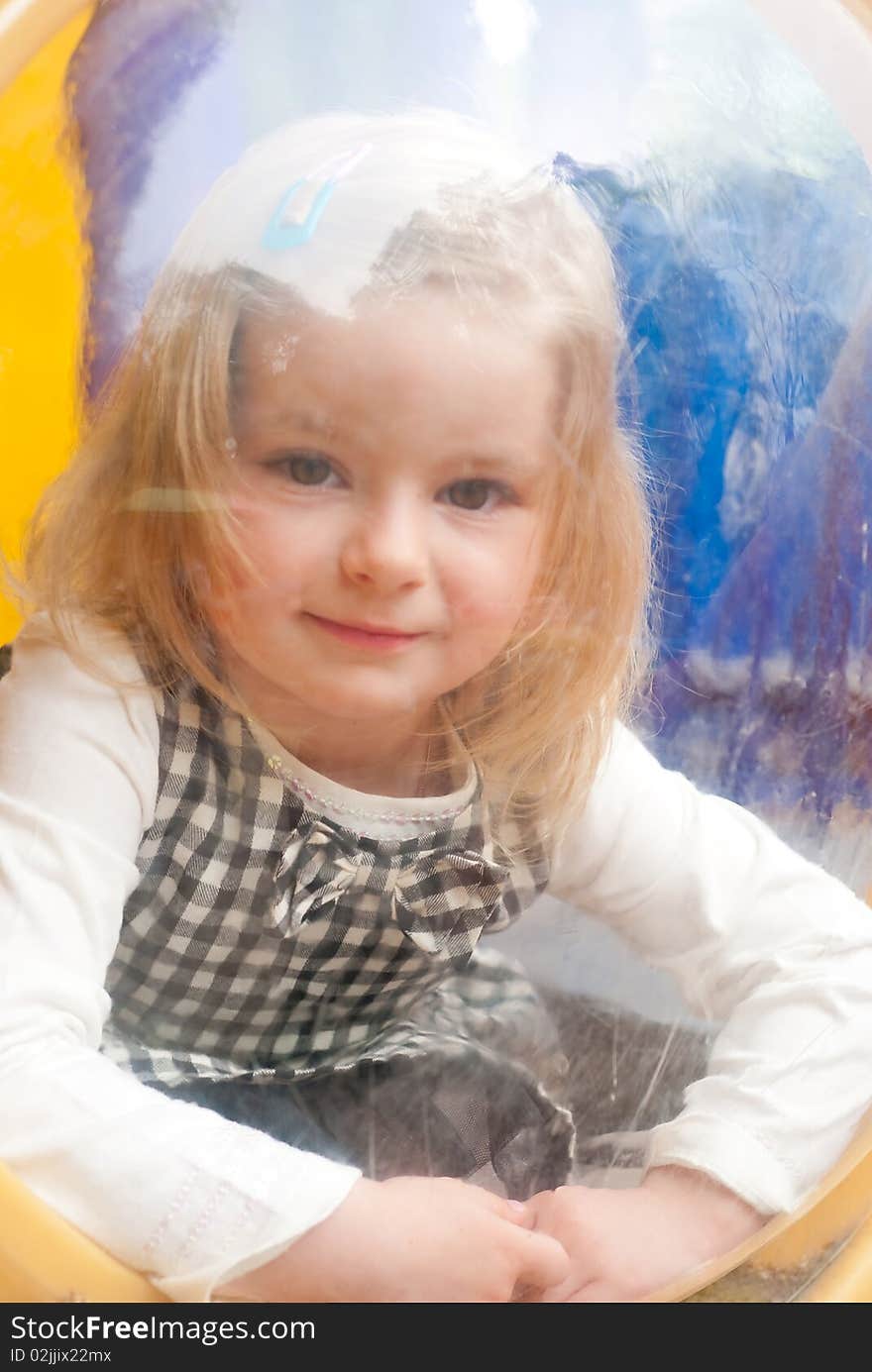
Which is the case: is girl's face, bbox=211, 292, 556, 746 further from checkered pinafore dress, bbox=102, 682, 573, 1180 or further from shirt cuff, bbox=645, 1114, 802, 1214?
shirt cuff, bbox=645, 1114, 802, 1214

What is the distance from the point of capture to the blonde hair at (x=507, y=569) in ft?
1.56

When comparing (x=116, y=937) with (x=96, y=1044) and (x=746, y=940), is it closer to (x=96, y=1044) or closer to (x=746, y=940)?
(x=96, y=1044)

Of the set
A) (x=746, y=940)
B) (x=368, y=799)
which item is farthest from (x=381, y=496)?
(x=746, y=940)

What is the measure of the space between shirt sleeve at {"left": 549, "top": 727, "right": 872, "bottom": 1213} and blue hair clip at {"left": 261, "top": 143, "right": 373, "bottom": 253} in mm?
216

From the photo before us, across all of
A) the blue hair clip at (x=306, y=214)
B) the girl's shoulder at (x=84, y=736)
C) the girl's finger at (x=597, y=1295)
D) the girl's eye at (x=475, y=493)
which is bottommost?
the girl's finger at (x=597, y=1295)

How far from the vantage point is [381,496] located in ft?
1.54

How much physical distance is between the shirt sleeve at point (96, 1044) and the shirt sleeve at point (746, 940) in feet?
0.51

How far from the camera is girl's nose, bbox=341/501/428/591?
470 millimetres

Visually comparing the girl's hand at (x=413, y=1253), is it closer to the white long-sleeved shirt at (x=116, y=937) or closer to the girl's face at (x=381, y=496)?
the white long-sleeved shirt at (x=116, y=937)

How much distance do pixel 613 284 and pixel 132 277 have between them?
161 millimetres

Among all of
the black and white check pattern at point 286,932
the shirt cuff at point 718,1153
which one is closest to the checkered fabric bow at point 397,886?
the black and white check pattern at point 286,932

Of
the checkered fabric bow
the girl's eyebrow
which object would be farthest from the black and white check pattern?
the girl's eyebrow

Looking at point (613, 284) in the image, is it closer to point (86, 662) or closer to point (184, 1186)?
point (86, 662)
